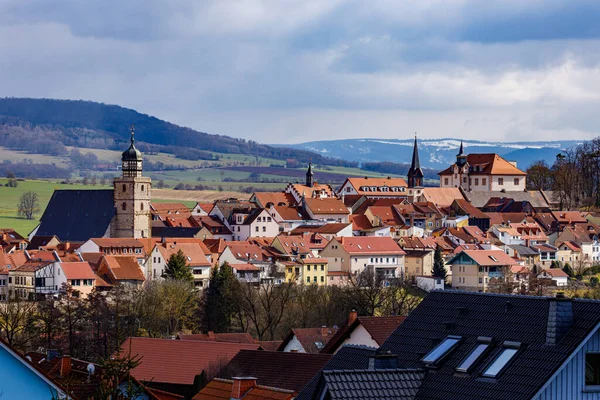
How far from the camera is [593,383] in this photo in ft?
54.7

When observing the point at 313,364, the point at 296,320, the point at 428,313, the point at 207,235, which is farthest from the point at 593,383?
the point at 207,235

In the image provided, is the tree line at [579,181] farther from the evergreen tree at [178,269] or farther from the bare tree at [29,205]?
the bare tree at [29,205]

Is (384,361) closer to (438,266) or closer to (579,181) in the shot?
(438,266)

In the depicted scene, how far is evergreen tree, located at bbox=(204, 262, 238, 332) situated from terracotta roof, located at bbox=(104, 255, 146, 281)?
9.06 m

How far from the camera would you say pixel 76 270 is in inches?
3602

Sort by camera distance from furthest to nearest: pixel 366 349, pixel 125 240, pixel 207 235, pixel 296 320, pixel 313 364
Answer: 1. pixel 207 235
2. pixel 125 240
3. pixel 296 320
4. pixel 313 364
5. pixel 366 349

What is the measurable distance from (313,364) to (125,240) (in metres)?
81.5

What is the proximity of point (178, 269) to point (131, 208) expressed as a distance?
26798 mm

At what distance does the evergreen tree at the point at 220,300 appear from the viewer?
74.6 m

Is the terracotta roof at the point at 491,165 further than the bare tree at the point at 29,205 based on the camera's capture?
No

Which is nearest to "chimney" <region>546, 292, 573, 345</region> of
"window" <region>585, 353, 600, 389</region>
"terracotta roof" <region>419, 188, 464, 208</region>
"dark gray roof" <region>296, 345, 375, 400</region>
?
"window" <region>585, 353, 600, 389</region>

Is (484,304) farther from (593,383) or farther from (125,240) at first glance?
(125,240)

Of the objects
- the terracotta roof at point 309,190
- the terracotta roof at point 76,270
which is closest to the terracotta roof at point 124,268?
the terracotta roof at point 76,270

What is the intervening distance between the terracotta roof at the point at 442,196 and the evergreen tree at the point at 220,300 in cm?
5950
